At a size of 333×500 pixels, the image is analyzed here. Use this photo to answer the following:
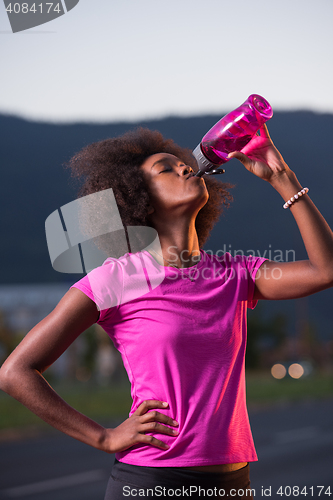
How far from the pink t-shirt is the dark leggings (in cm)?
2

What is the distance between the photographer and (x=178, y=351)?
124 centimetres

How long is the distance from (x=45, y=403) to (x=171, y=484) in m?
0.37

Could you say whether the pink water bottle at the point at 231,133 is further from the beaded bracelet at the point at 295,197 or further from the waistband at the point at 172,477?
the waistband at the point at 172,477

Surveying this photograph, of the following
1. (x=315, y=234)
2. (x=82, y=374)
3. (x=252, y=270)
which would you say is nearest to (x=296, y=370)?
(x=82, y=374)

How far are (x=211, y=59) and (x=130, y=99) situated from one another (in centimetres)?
48

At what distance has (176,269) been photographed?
1360 mm

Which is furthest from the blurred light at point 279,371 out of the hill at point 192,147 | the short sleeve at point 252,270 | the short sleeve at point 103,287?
the short sleeve at point 103,287

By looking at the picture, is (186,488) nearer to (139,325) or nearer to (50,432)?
Result: (139,325)

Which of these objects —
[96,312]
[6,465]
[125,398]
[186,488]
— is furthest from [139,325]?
[125,398]

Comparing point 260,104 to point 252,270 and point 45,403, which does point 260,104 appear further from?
point 45,403

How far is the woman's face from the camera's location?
1.38 m

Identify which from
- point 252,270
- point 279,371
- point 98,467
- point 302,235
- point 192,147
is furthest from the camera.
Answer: point 279,371

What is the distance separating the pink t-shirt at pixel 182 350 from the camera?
1.23 meters

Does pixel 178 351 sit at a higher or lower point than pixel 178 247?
lower
